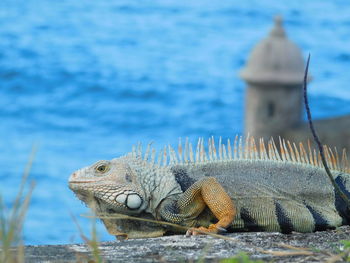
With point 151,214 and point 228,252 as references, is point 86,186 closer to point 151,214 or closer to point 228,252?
point 151,214

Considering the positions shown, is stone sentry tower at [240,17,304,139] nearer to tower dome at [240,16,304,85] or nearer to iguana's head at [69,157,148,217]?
tower dome at [240,16,304,85]

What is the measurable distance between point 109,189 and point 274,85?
1153 cm

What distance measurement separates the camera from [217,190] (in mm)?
4289

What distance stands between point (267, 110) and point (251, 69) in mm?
848

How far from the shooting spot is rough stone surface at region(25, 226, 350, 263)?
328 cm

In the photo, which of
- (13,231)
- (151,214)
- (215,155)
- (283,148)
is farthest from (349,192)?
(13,231)

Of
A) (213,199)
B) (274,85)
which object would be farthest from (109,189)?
(274,85)

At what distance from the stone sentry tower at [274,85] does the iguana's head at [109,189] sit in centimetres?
1093

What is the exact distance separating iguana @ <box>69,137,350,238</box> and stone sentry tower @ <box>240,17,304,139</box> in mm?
10608

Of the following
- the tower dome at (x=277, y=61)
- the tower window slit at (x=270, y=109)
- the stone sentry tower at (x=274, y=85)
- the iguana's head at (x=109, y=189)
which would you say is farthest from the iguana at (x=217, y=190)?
the tower window slit at (x=270, y=109)

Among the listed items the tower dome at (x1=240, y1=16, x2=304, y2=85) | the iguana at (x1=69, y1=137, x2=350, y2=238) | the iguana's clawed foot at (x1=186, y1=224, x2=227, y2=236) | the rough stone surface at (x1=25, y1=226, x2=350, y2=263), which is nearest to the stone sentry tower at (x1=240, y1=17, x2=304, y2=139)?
the tower dome at (x1=240, y1=16, x2=304, y2=85)

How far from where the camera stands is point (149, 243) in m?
3.71

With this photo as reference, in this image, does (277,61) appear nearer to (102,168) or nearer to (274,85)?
(274,85)

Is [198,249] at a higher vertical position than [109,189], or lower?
lower
